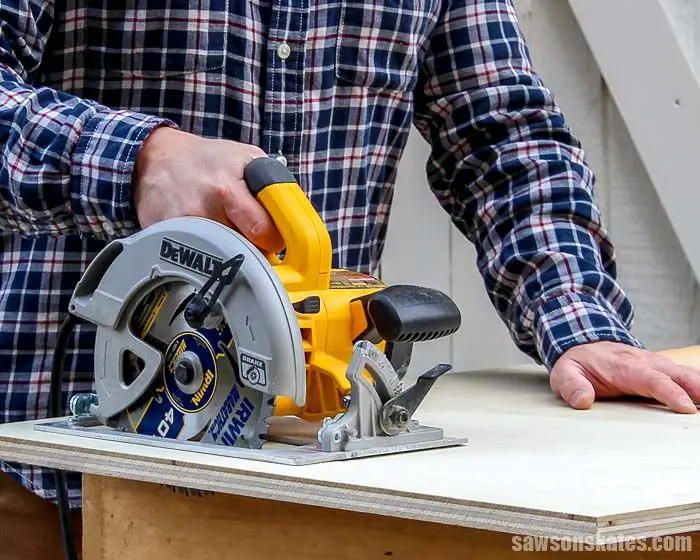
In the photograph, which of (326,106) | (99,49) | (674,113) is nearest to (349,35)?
(326,106)

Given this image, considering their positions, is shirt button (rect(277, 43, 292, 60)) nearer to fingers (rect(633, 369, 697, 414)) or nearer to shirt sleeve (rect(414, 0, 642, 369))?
shirt sleeve (rect(414, 0, 642, 369))

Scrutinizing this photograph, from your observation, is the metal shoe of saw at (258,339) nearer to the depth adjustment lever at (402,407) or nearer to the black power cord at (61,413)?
the depth adjustment lever at (402,407)

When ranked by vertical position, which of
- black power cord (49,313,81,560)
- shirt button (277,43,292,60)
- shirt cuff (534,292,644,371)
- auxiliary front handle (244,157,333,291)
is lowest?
black power cord (49,313,81,560)

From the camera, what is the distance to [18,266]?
1.58 meters

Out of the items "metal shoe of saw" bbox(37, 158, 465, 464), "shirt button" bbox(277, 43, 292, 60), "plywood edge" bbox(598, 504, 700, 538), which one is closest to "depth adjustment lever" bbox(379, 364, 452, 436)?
"metal shoe of saw" bbox(37, 158, 465, 464)

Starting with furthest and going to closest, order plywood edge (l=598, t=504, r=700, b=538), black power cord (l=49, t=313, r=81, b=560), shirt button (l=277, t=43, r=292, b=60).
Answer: shirt button (l=277, t=43, r=292, b=60)
black power cord (l=49, t=313, r=81, b=560)
plywood edge (l=598, t=504, r=700, b=538)

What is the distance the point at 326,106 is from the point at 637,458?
77cm

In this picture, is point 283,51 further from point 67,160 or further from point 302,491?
point 302,491

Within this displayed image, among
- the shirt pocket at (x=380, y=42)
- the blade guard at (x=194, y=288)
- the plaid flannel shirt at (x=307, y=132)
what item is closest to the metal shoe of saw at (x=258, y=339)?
the blade guard at (x=194, y=288)

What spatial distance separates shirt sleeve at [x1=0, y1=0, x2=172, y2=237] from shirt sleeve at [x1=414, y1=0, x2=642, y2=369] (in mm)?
674

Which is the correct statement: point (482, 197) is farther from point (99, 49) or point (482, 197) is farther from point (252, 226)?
point (252, 226)

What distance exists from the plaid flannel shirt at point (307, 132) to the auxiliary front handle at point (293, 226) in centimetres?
18

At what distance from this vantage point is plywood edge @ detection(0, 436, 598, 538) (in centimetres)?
91

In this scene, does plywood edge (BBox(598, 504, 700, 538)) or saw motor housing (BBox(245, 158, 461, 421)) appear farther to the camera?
saw motor housing (BBox(245, 158, 461, 421))
